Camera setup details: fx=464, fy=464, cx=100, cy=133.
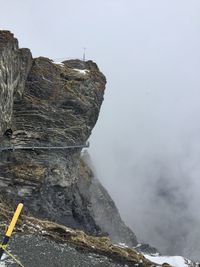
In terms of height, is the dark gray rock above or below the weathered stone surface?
below

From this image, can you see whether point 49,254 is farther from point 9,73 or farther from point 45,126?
point 45,126

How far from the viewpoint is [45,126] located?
51312 mm

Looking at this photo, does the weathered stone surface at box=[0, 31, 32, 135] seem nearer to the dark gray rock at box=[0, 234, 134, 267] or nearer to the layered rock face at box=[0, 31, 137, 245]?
the layered rock face at box=[0, 31, 137, 245]

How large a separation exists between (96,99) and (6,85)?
16.8m

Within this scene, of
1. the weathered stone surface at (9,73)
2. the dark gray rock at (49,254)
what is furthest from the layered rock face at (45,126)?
the dark gray rock at (49,254)

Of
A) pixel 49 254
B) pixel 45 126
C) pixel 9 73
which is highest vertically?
pixel 45 126

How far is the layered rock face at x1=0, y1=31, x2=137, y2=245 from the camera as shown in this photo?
45469mm

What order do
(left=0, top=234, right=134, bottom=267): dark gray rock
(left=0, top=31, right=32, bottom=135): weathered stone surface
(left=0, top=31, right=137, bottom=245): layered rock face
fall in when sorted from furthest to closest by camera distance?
(left=0, top=31, right=137, bottom=245): layered rock face → (left=0, top=31, right=32, bottom=135): weathered stone surface → (left=0, top=234, right=134, bottom=267): dark gray rock

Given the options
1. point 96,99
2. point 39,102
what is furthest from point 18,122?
point 96,99

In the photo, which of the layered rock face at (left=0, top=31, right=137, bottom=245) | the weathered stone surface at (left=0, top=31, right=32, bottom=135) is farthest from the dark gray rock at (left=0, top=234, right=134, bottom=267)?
the weathered stone surface at (left=0, top=31, right=32, bottom=135)

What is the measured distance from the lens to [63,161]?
2048 inches

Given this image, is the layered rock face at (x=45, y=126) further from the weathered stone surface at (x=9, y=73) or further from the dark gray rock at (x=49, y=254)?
the dark gray rock at (x=49, y=254)

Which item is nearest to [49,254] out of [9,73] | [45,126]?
[9,73]

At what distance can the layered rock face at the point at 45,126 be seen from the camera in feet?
149
